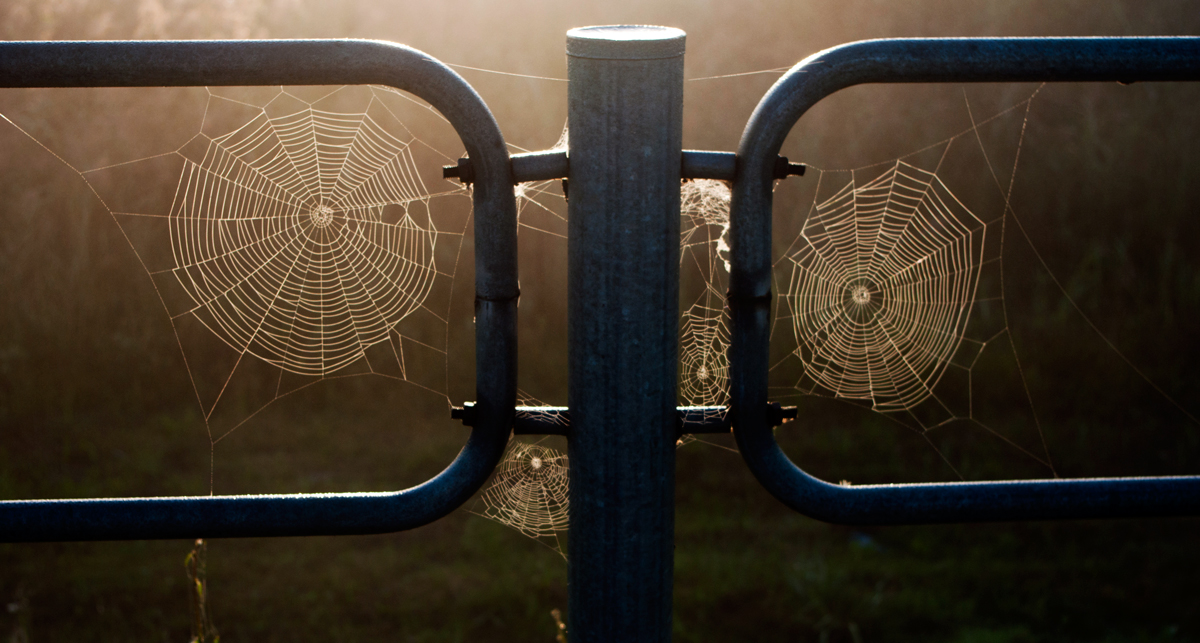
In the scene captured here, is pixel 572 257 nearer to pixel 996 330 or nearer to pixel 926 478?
pixel 926 478

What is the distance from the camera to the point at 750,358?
48.8 inches

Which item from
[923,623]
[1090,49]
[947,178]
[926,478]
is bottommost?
[923,623]

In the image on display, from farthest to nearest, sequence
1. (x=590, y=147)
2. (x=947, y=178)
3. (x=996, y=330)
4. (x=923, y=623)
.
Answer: (x=947, y=178) → (x=996, y=330) → (x=923, y=623) → (x=590, y=147)

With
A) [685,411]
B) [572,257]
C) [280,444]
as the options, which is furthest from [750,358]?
[280,444]

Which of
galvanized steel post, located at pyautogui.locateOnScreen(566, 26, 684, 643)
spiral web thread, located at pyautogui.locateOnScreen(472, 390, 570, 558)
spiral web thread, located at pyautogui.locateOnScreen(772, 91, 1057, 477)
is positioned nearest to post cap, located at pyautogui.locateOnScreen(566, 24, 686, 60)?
galvanized steel post, located at pyautogui.locateOnScreen(566, 26, 684, 643)

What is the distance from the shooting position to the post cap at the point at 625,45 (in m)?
1.11

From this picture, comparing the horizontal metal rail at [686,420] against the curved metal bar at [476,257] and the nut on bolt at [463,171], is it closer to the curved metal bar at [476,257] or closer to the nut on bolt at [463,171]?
the curved metal bar at [476,257]

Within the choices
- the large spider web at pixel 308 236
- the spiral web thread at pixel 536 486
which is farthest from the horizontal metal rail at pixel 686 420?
the spiral web thread at pixel 536 486

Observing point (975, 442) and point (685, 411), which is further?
point (975, 442)

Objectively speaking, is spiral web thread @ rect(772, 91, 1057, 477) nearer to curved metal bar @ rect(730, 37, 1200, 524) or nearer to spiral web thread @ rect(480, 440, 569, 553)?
spiral web thread @ rect(480, 440, 569, 553)

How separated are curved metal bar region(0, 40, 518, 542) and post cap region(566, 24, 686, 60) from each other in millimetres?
132

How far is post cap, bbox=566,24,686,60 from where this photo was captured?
111cm

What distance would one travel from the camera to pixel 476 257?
1190 millimetres

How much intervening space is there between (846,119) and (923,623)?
9.09 ft
